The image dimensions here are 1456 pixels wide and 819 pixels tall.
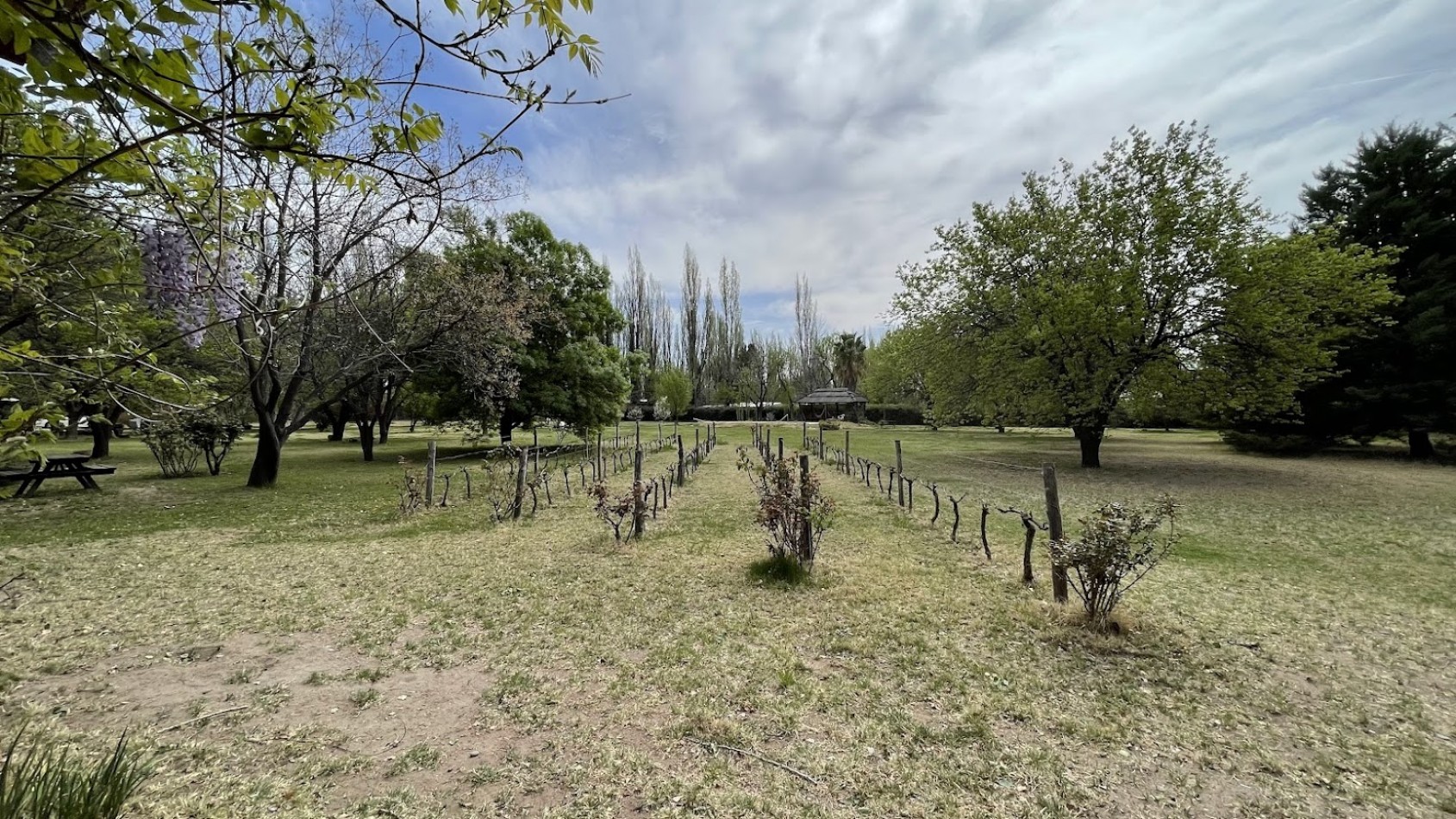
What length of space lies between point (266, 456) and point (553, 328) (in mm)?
9340

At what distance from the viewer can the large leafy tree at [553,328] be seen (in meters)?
18.1

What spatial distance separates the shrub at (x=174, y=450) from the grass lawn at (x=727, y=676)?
654cm

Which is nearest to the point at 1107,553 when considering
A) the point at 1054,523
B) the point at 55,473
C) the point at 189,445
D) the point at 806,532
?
the point at 1054,523

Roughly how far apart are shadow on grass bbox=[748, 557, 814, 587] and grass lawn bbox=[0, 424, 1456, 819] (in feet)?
0.42

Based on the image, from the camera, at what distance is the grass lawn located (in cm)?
248

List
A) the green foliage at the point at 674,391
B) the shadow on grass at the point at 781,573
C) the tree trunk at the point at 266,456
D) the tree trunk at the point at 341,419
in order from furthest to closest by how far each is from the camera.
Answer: the green foliage at the point at 674,391
the tree trunk at the point at 341,419
the tree trunk at the point at 266,456
the shadow on grass at the point at 781,573

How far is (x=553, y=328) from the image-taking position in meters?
19.5

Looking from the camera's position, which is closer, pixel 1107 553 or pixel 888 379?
pixel 1107 553

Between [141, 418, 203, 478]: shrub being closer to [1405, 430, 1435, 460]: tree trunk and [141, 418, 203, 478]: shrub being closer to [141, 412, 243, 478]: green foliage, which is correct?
[141, 412, 243, 478]: green foliage

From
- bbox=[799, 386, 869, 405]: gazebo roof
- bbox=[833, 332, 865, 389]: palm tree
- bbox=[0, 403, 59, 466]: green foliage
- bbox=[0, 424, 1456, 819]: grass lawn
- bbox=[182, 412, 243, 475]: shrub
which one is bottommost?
bbox=[0, 424, 1456, 819]: grass lawn

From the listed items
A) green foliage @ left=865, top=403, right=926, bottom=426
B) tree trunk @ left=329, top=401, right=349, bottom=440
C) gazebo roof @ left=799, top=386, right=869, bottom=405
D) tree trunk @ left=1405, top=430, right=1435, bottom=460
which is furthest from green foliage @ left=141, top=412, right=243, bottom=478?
green foliage @ left=865, top=403, right=926, bottom=426

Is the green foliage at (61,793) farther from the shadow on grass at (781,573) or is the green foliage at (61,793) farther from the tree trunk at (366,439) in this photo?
the tree trunk at (366,439)

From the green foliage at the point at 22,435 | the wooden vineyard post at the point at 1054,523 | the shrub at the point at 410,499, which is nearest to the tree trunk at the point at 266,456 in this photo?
the shrub at the point at 410,499

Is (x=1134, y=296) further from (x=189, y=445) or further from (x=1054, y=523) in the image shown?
(x=189, y=445)
